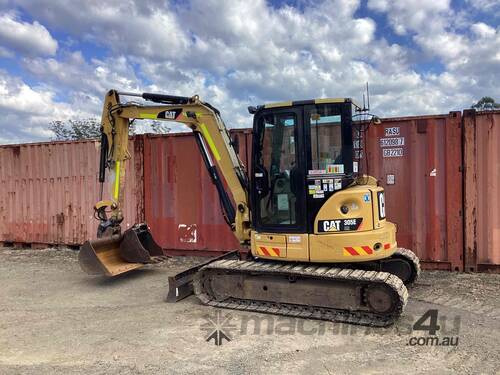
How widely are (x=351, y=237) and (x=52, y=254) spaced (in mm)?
7739

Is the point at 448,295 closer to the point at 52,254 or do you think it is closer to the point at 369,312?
the point at 369,312

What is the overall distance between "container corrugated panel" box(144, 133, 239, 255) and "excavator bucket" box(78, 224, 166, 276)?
1.47 meters

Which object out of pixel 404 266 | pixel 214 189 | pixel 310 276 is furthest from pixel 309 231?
pixel 214 189

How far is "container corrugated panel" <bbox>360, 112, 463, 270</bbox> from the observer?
761cm

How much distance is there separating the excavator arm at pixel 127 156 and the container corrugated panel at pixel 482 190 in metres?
3.98

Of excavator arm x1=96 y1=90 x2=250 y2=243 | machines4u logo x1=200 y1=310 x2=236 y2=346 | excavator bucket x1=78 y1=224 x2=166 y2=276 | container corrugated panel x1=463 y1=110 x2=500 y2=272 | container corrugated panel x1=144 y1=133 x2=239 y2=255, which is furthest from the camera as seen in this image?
container corrugated panel x1=144 y1=133 x2=239 y2=255

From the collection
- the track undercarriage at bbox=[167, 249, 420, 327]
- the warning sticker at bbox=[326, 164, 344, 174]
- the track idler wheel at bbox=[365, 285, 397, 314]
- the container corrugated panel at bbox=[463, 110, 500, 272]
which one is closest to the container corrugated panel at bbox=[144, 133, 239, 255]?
the track undercarriage at bbox=[167, 249, 420, 327]

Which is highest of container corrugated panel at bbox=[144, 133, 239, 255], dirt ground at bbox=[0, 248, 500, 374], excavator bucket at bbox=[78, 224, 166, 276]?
container corrugated panel at bbox=[144, 133, 239, 255]

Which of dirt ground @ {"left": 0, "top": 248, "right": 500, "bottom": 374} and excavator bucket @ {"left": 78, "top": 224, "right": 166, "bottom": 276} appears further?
excavator bucket @ {"left": 78, "top": 224, "right": 166, "bottom": 276}

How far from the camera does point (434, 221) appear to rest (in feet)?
25.4

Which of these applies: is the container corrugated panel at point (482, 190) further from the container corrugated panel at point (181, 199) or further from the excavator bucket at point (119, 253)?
the excavator bucket at point (119, 253)

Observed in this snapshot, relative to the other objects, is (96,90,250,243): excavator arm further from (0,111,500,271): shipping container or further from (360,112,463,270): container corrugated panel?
(360,112,463,270): container corrugated panel

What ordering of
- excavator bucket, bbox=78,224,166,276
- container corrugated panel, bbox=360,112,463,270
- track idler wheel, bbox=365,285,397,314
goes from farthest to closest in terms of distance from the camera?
container corrugated panel, bbox=360,112,463,270, excavator bucket, bbox=78,224,166,276, track idler wheel, bbox=365,285,397,314

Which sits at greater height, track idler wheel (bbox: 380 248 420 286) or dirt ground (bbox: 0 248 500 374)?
track idler wheel (bbox: 380 248 420 286)
